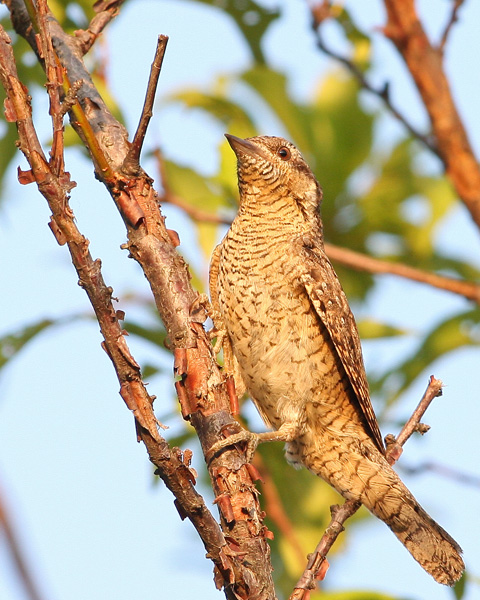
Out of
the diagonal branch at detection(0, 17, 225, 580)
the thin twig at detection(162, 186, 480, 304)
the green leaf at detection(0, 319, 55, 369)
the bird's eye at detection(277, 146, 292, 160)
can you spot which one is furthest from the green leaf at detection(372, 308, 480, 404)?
the diagonal branch at detection(0, 17, 225, 580)

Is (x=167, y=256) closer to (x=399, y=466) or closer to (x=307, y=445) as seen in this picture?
(x=307, y=445)

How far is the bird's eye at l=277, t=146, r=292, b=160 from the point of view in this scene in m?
3.62

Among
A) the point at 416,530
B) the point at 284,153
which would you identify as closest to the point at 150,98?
the point at 284,153

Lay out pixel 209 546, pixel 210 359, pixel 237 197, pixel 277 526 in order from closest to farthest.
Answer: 1. pixel 209 546
2. pixel 210 359
3. pixel 277 526
4. pixel 237 197

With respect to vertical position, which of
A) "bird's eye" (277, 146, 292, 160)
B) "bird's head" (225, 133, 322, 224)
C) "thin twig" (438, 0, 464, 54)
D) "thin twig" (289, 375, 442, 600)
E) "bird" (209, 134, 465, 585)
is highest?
"thin twig" (438, 0, 464, 54)

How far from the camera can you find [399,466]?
11.6ft

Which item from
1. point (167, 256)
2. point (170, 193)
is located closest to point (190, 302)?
point (167, 256)

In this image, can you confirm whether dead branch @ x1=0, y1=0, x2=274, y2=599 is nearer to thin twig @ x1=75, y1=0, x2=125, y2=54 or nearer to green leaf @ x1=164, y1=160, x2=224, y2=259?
thin twig @ x1=75, y1=0, x2=125, y2=54

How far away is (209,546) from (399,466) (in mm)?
1989

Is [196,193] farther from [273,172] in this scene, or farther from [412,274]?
[412,274]

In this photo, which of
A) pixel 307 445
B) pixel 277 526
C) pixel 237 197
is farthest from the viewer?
pixel 237 197

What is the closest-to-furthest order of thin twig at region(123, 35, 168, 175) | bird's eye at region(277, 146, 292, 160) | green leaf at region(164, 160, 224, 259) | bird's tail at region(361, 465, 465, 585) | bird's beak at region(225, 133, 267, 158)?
thin twig at region(123, 35, 168, 175), bird's tail at region(361, 465, 465, 585), bird's beak at region(225, 133, 267, 158), bird's eye at region(277, 146, 292, 160), green leaf at region(164, 160, 224, 259)

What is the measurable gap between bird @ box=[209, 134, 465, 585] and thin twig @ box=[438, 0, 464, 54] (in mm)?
924

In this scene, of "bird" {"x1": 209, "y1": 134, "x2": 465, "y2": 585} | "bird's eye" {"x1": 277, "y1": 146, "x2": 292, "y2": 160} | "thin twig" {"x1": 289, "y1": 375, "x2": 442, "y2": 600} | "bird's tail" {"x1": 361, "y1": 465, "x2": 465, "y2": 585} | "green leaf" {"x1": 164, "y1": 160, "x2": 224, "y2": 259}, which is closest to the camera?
"thin twig" {"x1": 289, "y1": 375, "x2": 442, "y2": 600}
